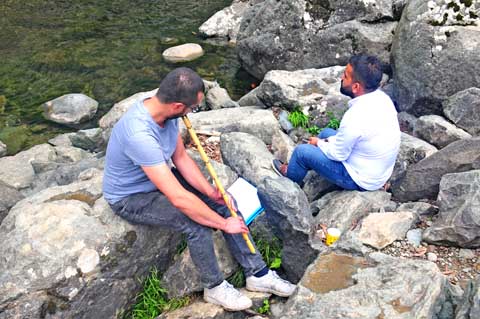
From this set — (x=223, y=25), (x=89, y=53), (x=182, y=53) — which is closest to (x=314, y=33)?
(x=182, y=53)

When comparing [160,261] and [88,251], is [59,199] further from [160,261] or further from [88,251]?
[160,261]

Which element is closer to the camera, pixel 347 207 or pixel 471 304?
pixel 471 304

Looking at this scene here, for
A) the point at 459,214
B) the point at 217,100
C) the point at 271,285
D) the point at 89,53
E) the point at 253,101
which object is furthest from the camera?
the point at 89,53

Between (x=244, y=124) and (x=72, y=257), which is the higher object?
(x=72, y=257)

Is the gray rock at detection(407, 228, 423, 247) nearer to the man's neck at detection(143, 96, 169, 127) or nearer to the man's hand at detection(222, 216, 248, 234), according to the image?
the man's hand at detection(222, 216, 248, 234)

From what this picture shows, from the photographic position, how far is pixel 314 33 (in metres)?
13.3

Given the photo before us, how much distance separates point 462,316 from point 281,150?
17.2ft

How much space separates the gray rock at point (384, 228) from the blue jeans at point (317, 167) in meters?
0.90

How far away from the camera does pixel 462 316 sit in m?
4.25

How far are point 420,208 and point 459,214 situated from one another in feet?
2.63

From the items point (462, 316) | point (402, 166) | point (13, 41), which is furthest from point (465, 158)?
point (13, 41)

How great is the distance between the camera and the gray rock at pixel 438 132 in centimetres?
925

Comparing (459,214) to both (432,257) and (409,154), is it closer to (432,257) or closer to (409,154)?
(432,257)

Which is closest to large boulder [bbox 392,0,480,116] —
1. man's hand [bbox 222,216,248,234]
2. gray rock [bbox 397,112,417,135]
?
gray rock [bbox 397,112,417,135]
